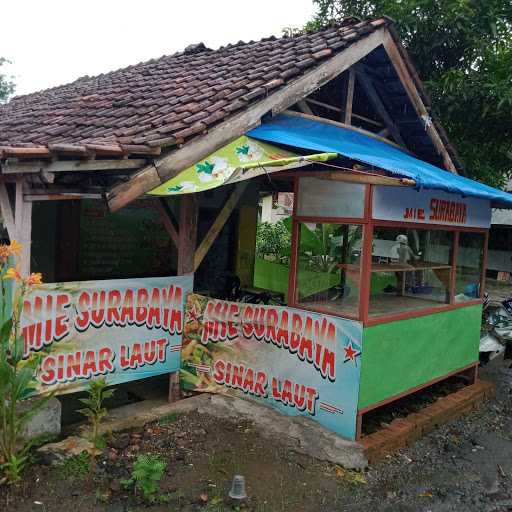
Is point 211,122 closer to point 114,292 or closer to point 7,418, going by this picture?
point 114,292

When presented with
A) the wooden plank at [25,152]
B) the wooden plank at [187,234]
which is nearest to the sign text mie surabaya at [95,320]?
the wooden plank at [187,234]

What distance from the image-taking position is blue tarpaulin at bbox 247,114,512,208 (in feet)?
15.3

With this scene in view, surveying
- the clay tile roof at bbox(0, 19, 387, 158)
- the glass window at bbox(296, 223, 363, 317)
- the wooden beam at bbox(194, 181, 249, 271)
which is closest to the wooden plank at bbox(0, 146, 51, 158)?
the clay tile roof at bbox(0, 19, 387, 158)

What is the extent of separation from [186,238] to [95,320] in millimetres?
1273

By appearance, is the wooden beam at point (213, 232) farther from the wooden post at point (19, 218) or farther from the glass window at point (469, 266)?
the glass window at point (469, 266)

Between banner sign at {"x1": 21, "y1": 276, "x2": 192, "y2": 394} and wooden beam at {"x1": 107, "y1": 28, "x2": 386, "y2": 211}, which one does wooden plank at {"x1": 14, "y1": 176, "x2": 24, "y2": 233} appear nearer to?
banner sign at {"x1": 21, "y1": 276, "x2": 192, "y2": 394}

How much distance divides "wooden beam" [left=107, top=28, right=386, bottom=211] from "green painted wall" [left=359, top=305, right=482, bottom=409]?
7.50ft

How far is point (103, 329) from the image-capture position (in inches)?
187

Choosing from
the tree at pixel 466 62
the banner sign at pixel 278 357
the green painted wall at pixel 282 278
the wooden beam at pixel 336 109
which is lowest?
the banner sign at pixel 278 357

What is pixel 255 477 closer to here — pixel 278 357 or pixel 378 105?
pixel 278 357

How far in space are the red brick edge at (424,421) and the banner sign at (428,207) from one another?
7.05 ft

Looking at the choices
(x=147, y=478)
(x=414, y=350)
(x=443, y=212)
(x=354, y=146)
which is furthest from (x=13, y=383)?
(x=443, y=212)

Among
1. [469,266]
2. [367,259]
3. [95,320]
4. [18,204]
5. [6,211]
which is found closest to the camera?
[18,204]

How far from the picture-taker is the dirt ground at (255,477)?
363 centimetres
